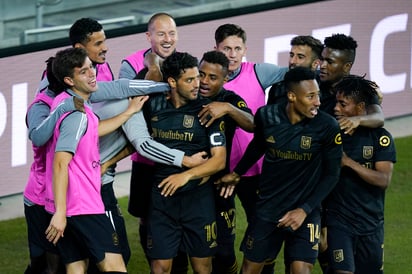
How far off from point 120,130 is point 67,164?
2.66 feet

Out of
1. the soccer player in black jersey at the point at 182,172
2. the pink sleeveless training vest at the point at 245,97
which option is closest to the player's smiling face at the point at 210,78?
the soccer player in black jersey at the point at 182,172

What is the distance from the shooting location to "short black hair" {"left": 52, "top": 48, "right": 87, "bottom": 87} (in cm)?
838

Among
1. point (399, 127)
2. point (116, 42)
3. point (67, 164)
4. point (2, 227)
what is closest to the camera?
point (67, 164)

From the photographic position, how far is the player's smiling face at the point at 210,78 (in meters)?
8.93

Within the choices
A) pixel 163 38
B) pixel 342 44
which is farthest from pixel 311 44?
pixel 163 38

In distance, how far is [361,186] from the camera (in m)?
8.79

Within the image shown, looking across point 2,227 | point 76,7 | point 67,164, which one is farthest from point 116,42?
point 67,164

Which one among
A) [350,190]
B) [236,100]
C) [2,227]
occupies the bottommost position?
[2,227]

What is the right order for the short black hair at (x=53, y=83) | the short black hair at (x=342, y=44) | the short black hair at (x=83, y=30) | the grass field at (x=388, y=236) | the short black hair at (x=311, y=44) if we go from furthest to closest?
the grass field at (x=388, y=236), the short black hair at (x=311, y=44), the short black hair at (x=342, y=44), the short black hair at (x=83, y=30), the short black hair at (x=53, y=83)

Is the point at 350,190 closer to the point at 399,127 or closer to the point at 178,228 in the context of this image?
the point at 178,228

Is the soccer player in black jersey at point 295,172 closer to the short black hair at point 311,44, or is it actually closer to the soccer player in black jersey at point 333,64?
the soccer player in black jersey at point 333,64

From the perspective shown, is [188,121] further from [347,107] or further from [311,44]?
[311,44]

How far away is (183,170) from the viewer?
865cm

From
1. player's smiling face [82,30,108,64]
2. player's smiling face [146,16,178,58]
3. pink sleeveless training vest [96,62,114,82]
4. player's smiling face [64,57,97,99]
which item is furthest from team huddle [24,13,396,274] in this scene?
player's smiling face [146,16,178,58]
